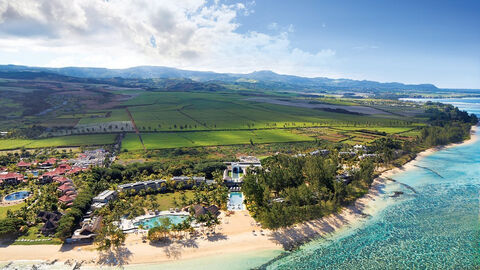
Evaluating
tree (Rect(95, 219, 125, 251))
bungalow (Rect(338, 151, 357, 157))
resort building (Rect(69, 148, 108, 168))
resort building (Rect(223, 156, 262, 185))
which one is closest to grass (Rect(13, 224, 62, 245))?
tree (Rect(95, 219, 125, 251))

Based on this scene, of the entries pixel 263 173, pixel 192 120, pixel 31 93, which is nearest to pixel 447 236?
pixel 263 173

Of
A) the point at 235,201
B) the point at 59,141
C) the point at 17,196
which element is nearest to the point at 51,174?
the point at 17,196

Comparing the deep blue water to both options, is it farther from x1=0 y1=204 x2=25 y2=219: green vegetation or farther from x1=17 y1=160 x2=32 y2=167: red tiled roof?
x1=17 y1=160 x2=32 y2=167: red tiled roof

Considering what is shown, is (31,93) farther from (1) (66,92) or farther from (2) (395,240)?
(2) (395,240)

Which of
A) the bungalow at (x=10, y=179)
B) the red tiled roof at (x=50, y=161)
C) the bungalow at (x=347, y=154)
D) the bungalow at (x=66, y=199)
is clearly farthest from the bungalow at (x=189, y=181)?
the bungalow at (x=347, y=154)

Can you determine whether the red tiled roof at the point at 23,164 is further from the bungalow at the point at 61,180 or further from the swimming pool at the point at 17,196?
the swimming pool at the point at 17,196

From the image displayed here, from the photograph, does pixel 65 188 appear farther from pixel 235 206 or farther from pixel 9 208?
pixel 235 206
